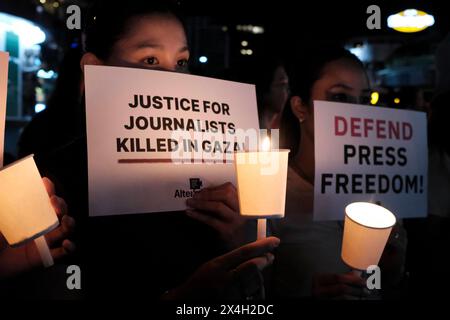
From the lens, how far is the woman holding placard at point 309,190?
69.2 inches

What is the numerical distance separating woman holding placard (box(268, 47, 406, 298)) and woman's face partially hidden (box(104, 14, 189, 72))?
71 centimetres

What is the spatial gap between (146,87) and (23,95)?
11.3 metres

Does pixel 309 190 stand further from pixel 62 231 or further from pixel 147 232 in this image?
pixel 62 231

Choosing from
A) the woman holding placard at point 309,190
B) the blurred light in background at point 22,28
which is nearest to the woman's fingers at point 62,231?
the woman holding placard at point 309,190

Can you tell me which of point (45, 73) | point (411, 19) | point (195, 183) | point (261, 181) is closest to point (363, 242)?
point (261, 181)

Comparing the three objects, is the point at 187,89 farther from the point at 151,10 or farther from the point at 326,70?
the point at 326,70

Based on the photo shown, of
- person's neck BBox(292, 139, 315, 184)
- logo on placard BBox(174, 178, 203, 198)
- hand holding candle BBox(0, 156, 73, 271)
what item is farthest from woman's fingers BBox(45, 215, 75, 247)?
person's neck BBox(292, 139, 315, 184)

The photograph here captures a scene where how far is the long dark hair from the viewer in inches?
78.7

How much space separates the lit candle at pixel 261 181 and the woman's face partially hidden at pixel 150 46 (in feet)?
1.57

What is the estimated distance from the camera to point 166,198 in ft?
4.62

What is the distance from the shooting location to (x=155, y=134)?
142cm

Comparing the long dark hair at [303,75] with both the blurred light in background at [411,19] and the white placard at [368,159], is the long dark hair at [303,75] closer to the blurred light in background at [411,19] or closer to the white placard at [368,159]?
the white placard at [368,159]

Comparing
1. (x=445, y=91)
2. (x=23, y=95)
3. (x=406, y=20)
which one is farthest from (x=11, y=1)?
(x=445, y=91)

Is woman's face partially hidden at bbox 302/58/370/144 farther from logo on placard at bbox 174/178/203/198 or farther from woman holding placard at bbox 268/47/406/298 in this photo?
logo on placard at bbox 174/178/203/198
